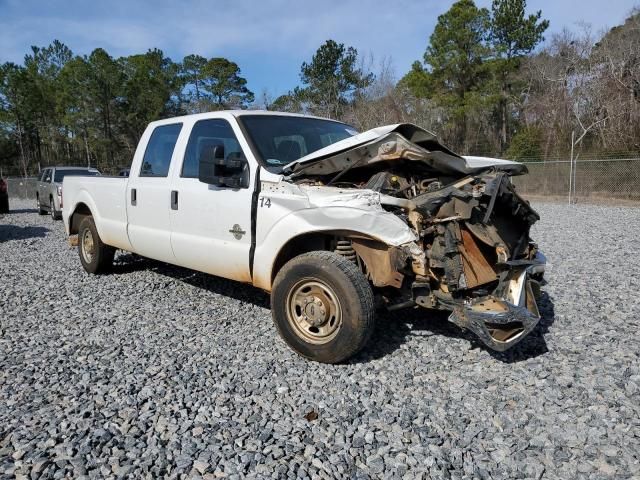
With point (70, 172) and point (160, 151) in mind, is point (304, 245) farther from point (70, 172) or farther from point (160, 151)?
point (70, 172)

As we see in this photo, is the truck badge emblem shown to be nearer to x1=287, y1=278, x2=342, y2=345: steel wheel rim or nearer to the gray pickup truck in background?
x1=287, y1=278, x2=342, y2=345: steel wheel rim

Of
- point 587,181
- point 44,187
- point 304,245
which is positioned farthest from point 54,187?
point 587,181

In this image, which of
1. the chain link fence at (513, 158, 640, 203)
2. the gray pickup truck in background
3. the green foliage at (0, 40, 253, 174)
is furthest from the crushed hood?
the green foliage at (0, 40, 253, 174)

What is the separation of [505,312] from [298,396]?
156cm

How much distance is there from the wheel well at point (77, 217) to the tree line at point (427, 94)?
19035mm

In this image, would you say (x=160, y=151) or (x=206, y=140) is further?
(x=160, y=151)

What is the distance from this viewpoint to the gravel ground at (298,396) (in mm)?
2506

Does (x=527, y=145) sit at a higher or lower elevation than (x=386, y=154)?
higher

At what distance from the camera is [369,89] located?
104 feet

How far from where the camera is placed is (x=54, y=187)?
15.3 m

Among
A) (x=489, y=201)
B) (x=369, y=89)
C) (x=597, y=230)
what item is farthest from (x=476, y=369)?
(x=369, y=89)

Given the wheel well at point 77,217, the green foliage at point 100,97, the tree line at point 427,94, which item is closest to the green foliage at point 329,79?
the tree line at point 427,94

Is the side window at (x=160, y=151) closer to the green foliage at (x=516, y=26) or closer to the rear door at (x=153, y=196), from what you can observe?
the rear door at (x=153, y=196)

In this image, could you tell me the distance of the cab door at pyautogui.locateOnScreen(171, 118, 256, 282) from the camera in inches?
165
